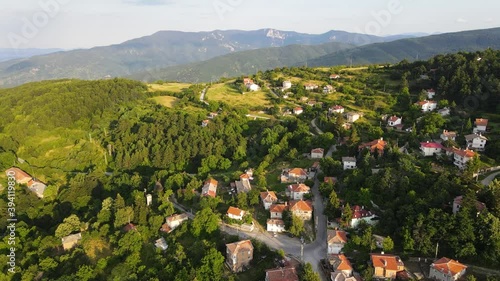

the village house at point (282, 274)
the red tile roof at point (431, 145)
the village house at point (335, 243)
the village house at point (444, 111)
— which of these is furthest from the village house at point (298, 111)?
the village house at point (282, 274)

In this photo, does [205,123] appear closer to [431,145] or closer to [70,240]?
[70,240]

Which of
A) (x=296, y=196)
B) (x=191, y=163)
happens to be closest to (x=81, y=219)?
(x=191, y=163)

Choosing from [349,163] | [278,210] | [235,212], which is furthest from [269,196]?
[349,163]

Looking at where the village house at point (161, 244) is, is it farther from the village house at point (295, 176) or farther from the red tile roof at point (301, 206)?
the village house at point (295, 176)

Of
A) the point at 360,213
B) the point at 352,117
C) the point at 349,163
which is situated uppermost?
the point at 352,117

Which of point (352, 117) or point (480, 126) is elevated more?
point (480, 126)

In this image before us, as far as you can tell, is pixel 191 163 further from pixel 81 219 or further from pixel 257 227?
pixel 257 227
